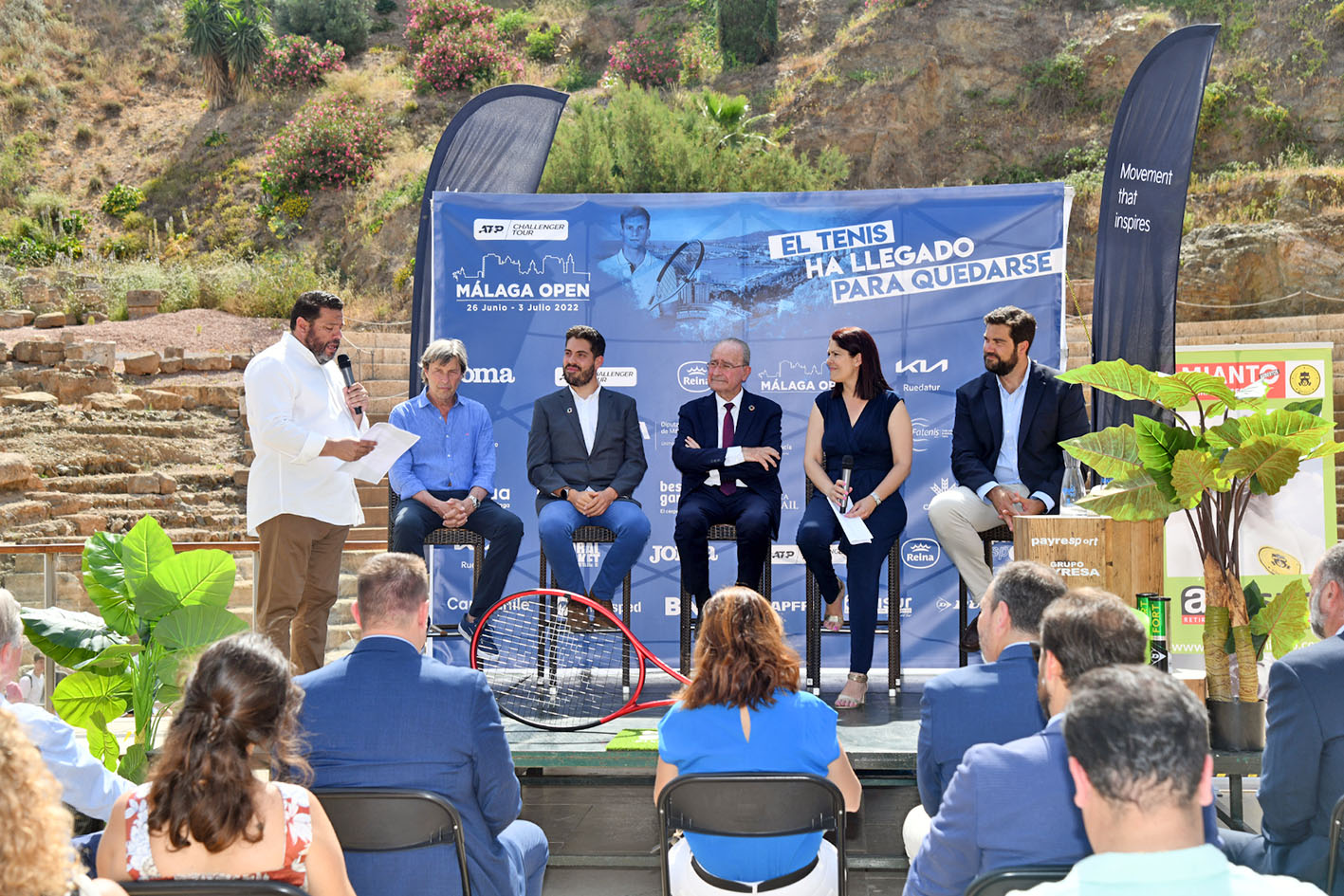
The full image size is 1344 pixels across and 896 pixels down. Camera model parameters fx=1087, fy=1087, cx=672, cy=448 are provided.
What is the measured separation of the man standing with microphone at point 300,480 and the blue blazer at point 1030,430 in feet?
8.88

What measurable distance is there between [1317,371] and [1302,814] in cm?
459

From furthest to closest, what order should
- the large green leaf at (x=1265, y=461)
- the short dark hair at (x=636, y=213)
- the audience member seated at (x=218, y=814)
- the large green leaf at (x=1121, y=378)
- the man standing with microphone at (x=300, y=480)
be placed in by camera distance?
the short dark hair at (x=636, y=213) < the man standing with microphone at (x=300, y=480) < the large green leaf at (x=1121, y=378) < the large green leaf at (x=1265, y=461) < the audience member seated at (x=218, y=814)

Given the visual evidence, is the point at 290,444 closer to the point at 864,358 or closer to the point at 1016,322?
the point at 864,358

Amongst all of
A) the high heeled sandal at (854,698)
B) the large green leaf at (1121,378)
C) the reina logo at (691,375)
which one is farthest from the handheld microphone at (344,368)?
the large green leaf at (1121,378)

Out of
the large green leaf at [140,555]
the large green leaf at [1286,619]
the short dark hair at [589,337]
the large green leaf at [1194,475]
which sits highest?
the short dark hair at [589,337]

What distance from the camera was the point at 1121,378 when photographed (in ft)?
12.4

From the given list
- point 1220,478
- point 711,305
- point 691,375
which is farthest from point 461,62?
point 1220,478

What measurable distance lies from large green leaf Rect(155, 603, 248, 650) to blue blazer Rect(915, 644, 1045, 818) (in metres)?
2.60

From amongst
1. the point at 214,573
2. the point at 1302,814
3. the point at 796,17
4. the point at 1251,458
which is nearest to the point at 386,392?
the point at 214,573

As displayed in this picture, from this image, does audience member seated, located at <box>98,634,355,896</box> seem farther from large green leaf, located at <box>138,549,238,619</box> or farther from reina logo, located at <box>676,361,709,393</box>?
reina logo, located at <box>676,361,709,393</box>

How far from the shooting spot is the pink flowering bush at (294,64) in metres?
27.5

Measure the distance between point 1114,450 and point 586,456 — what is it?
2.47 meters

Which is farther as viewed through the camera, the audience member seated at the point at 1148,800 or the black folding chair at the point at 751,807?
the black folding chair at the point at 751,807

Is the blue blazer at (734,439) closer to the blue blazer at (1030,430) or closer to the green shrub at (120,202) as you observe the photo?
the blue blazer at (1030,430)
